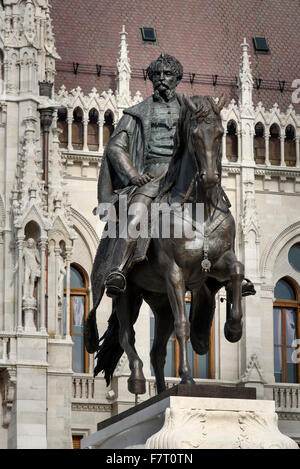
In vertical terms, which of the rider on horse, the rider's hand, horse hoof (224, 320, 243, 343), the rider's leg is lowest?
horse hoof (224, 320, 243, 343)

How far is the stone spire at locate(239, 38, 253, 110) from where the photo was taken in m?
32.6

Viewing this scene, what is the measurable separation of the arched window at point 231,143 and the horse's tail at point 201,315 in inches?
756

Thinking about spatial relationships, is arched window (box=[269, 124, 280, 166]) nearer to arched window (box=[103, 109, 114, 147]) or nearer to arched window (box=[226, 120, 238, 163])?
arched window (box=[226, 120, 238, 163])

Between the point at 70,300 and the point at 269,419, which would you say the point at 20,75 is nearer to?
the point at 70,300

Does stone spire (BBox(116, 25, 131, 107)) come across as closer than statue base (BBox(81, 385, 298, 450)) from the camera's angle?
No

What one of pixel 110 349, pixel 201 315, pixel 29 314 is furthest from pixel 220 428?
pixel 29 314

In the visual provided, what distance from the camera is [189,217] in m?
12.8

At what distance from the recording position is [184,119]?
42.3 ft

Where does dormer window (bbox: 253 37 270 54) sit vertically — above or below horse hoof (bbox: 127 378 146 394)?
above

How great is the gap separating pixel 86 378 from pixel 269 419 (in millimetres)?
18440

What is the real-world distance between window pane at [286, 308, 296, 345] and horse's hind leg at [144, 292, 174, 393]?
1904cm

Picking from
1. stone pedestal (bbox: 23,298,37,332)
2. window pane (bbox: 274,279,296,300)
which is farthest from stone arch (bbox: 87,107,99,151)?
stone pedestal (bbox: 23,298,37,332)

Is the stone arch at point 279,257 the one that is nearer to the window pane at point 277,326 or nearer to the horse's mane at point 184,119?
the window pane at point 277,326

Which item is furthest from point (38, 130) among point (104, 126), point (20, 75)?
point (104, 126)
